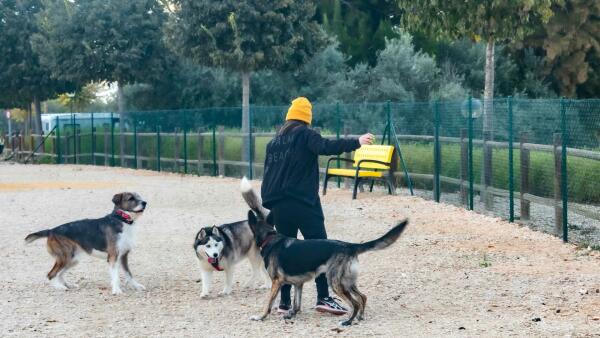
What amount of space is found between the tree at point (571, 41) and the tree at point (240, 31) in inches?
334

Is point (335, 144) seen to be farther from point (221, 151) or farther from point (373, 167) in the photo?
point (221, 151)

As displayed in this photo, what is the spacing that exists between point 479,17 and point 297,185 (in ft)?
47.5

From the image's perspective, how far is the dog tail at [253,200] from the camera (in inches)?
384

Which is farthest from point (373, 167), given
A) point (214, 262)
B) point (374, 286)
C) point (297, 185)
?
point (297, 185)

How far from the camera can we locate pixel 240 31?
33.3m

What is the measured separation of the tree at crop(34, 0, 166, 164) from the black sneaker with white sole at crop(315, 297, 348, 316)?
28.8 meters

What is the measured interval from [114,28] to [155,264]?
26.8 m

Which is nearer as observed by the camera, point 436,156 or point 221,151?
point 436,156

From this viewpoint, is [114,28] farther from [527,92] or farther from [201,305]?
[201,305]

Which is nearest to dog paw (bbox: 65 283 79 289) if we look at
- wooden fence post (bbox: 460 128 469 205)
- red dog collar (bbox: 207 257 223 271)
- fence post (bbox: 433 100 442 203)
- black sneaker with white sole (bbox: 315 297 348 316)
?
red dog collar (bbox: 207 257 223 271)

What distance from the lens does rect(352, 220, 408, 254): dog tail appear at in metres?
8.78

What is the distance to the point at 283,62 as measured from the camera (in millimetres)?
34438

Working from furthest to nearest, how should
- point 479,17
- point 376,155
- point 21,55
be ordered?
point 21,55 < point 479,17 < point 376,155

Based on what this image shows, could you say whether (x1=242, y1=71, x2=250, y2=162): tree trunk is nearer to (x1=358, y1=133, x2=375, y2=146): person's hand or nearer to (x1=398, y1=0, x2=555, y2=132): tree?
(x1=398, y1=0, x2=555, y2=132): tree
